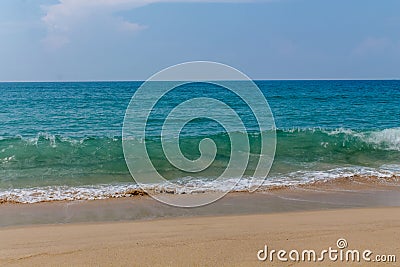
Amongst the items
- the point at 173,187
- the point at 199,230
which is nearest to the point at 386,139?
the point at 173,187

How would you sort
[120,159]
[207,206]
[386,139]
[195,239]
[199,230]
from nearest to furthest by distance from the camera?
1. [195,239]
2. [199,230]
3. [207,206]
4. [120,159]
5. [386,139]

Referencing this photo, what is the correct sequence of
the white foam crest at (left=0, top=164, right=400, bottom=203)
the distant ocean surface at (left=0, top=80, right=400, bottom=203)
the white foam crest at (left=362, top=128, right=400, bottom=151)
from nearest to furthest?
the white foam crest at (left=0, top=164, right=400, bottom=203) < the distant ocean surface at (left=0, top=80, right=400, bottom=203) < the white foam crest at (left=362, top=128, right=400, bottom=151)

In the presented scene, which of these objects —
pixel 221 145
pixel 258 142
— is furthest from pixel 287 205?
pixel 258 142

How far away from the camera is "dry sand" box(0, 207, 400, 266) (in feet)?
16.1

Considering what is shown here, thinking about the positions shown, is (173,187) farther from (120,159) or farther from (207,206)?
(120,159)

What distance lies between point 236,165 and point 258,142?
450cm

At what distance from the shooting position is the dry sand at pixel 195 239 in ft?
16.1

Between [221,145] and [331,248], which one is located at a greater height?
[221,145]

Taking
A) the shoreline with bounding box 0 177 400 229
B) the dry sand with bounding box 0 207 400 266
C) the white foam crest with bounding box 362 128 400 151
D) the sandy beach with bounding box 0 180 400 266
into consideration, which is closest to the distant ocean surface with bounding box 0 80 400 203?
the white foam crest with bounding box 362 128 400 151

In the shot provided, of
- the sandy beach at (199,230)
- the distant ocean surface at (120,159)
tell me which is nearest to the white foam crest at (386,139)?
the distant ocean surface at (120,159)

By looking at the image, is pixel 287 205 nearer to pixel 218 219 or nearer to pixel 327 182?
pixel 218 219

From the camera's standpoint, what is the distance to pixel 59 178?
10211mm

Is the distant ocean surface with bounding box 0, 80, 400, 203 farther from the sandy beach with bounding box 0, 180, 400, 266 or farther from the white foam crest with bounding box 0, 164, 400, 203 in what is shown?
the sandy beach with bounding box 0, 180, 400, 266

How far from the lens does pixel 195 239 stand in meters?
5.52
